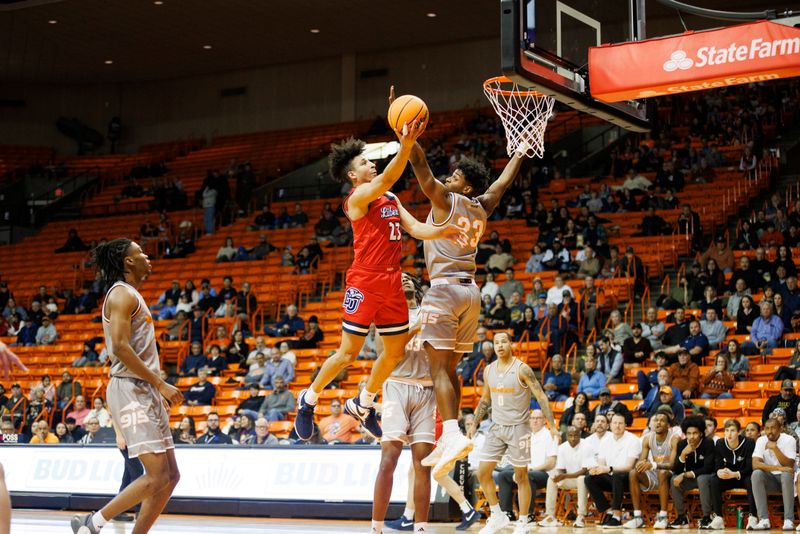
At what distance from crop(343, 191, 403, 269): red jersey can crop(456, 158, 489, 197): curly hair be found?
900mm

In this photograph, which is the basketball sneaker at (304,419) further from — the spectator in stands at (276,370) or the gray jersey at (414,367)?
the spectator in stands at (276,370)

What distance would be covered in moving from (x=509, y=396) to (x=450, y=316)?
11.6 ft

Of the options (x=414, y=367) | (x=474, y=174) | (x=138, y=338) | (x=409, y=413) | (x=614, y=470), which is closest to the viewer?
(x=138, y=338)

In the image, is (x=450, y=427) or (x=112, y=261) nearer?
(x=112, y=261)

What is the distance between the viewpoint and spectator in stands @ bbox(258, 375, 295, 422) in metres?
15.5

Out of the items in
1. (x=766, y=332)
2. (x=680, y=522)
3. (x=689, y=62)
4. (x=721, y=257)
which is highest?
(x=689, y=62)

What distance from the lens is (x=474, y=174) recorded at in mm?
7590

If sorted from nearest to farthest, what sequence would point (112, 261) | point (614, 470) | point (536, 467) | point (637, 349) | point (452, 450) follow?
point (112, 261) → point (452, 450) → point (614, 470) → point (536, 467) → point (637, 349)

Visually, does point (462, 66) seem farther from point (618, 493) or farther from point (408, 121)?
point (408, 121)

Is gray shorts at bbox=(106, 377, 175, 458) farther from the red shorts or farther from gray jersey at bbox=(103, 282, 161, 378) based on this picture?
the red shorts

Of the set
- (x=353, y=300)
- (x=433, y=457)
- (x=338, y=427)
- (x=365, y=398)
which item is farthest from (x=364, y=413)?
(x=338, y=427)

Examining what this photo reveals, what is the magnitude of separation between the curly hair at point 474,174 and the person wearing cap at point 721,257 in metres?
9.88

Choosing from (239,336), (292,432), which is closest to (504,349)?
(292,432)

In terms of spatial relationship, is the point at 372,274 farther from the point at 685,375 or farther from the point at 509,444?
the point at 685,375
